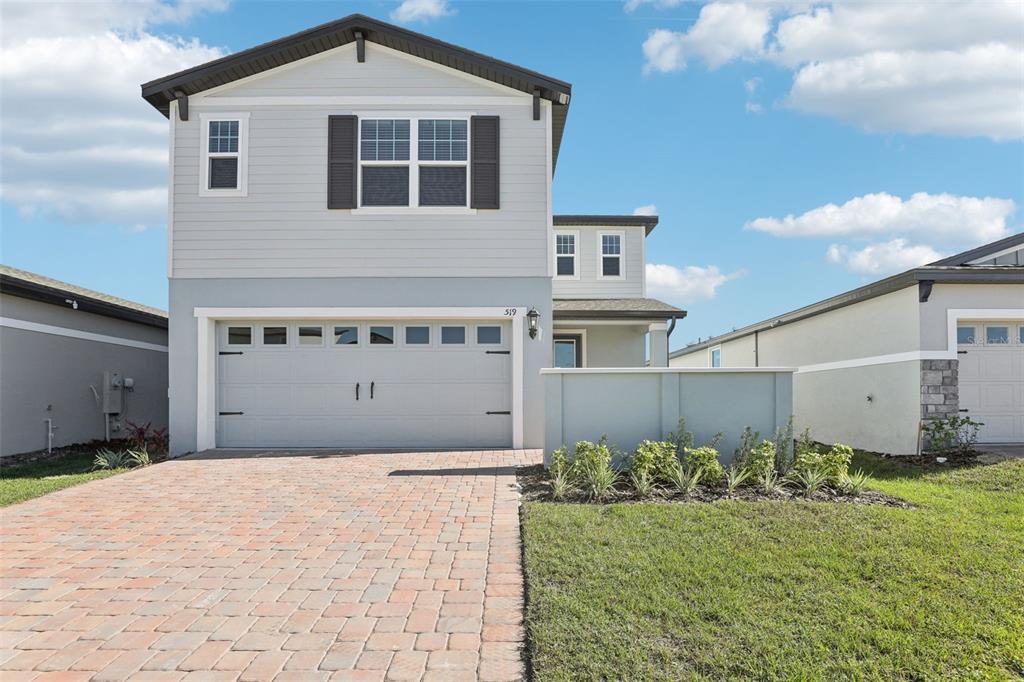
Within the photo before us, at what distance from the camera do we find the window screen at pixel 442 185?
11922 millimetres

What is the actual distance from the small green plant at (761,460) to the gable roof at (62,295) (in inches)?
449

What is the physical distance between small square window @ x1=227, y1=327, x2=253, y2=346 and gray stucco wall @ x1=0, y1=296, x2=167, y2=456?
3448mm

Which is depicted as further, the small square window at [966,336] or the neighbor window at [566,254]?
the neighbor window at [566,254]

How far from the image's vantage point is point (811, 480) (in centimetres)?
761

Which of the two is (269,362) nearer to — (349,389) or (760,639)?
(349,389)

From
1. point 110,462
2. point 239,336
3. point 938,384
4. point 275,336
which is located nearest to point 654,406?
point 938,384

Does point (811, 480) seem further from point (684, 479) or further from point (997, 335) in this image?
point (997, 335)

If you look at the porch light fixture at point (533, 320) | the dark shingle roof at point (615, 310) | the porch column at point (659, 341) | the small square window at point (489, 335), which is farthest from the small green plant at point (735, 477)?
the porch column at point (659, 341)

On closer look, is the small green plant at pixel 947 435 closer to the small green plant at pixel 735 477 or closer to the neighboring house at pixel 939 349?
the neighboring house at pixel 939 349

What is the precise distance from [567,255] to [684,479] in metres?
10.6

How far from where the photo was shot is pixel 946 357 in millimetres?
11547

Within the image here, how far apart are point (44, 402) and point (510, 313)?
8480 millimetres

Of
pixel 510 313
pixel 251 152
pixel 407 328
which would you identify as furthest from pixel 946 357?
pixel 251 152

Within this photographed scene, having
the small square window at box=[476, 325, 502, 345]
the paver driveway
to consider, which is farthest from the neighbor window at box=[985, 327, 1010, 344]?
the paver driveway
